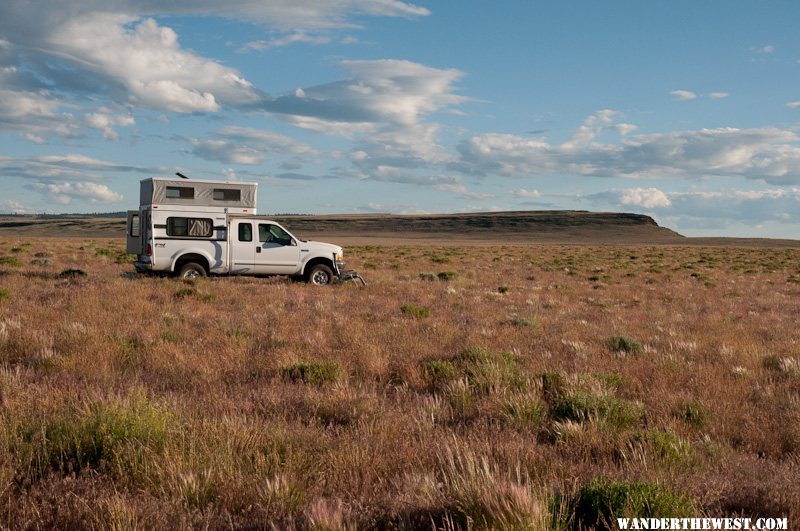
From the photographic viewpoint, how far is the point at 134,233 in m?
18.8

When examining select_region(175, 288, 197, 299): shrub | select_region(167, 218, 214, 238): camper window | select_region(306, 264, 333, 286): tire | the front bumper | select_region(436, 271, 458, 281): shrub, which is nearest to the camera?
select_region(175, 288, 197, 299): shrub

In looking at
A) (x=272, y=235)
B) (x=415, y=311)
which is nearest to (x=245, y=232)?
(x=272, y=235)

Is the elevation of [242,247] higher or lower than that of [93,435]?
higher

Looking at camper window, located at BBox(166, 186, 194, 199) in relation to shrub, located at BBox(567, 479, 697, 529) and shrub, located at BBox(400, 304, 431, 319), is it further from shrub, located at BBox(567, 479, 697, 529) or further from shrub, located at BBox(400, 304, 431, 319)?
shrub, located at BBox(567, 479, 697, 529)

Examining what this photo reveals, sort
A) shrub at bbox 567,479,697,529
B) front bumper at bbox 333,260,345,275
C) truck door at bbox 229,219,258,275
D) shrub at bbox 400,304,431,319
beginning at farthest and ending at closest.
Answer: front bumper at bbox 333,260,345,275, truck door at bbox 229,219,258,275, shrub at bbox 400,304,431,319, shrub at bbox 567,479,697,529

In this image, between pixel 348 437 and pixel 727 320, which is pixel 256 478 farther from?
pixel 727 320

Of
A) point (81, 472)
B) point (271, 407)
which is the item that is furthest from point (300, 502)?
point (271, 407)

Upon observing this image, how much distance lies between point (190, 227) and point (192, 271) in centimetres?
125

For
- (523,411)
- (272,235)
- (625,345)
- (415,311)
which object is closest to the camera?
(523,411)

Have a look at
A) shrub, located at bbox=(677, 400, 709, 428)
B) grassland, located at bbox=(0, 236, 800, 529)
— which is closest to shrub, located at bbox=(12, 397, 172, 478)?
grassland, located at bbox=(0, 236, 800, 529)

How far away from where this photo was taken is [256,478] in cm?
403

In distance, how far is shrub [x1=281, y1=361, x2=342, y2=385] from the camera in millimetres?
7078

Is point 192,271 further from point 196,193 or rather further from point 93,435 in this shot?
point 93,435

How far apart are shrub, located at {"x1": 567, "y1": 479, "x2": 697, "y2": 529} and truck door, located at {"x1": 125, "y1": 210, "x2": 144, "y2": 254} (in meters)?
17.0
